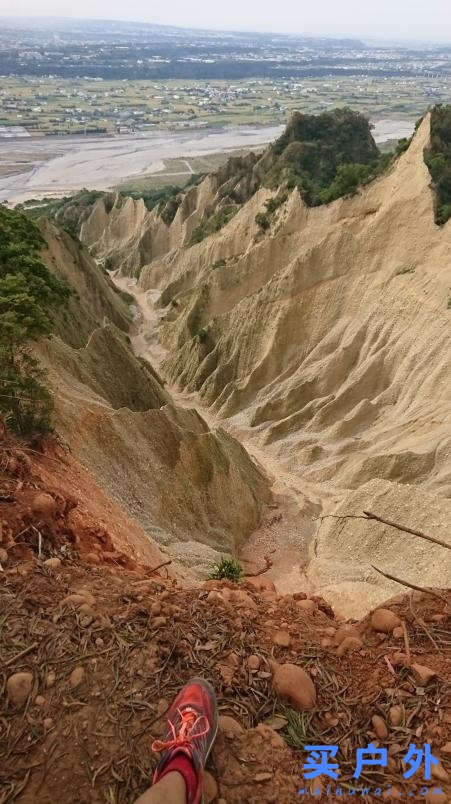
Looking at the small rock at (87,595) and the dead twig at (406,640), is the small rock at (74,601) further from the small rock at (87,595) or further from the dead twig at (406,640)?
the dead twig at (406,640)

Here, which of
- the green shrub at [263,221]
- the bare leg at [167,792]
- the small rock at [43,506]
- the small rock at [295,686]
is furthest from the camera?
the green shrub at [263,221]

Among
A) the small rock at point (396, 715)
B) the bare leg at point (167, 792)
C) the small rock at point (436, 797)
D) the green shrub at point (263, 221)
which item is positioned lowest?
the small rock at point (396, 715)

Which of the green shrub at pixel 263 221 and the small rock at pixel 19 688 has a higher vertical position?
the green shrub at pixel 263 221

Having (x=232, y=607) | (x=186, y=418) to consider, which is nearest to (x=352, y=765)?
(x=232, y=607)

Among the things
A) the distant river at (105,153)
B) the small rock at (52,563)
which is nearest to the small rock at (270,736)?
the small rock at (52,563)

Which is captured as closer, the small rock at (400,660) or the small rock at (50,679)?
the small rock at (50,679)

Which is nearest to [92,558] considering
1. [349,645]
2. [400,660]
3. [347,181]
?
[349,645]

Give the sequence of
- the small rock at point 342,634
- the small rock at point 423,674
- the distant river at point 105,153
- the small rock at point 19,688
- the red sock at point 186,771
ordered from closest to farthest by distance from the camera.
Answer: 1. the red sock at point 186,771
2. the small rock at point 19,688
3. the small rock at point 423,674
4. the small rock at point 342,634
5. the distant river at point 105,153
